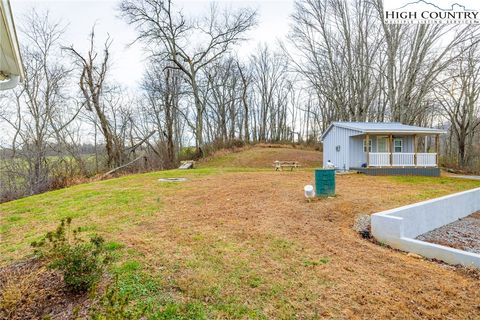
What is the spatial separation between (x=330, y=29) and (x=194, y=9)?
11.8 metres

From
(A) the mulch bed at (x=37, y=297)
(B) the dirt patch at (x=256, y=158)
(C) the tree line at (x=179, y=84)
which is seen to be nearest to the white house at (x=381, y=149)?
(C) the tree line at (x=179, y=84)

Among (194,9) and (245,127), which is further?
(245,127)

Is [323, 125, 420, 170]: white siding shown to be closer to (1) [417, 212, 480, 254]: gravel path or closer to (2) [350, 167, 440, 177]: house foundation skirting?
(2) [350, 167, 440, 177]: house foundation skirting

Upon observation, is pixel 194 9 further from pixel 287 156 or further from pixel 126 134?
pixel 287 156

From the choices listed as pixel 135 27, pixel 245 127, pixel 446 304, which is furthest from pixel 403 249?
pixel 245 127

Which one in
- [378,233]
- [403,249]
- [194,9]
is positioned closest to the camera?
[403,249]

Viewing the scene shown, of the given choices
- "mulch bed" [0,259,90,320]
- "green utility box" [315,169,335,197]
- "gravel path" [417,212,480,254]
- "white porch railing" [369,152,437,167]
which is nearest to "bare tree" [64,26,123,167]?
"green utility box" [315,169,335,197]

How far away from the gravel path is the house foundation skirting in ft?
25.4

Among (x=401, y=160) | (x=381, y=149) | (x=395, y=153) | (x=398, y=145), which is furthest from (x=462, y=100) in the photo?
(x=395, y=153)

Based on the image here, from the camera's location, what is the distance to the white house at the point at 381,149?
14586 mm

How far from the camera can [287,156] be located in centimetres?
2488

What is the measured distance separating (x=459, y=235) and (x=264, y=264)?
4.71 metres

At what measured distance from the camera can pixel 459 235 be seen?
5539 mm

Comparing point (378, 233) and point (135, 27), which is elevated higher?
point (135, 27)
